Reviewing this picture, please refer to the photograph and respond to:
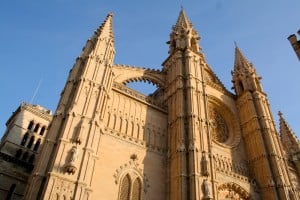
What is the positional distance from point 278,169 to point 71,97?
50.4 ft

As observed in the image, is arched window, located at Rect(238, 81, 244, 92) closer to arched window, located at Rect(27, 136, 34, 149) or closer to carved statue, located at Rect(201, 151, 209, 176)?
carved statue, located at Rect(201, 151, 209, 176)

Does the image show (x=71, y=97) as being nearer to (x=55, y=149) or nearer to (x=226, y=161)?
(x=55, y=149)

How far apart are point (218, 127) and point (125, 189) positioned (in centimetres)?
1153

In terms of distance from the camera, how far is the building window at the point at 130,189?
47.8 ft

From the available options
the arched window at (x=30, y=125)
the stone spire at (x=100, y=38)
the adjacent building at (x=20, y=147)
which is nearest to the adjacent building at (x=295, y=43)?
the stone spire at (x=100, y=38)

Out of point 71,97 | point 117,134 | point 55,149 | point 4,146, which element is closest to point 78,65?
point 71,97

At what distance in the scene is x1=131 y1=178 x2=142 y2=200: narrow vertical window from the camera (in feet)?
48.6

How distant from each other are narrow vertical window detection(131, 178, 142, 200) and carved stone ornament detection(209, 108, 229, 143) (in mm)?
8578

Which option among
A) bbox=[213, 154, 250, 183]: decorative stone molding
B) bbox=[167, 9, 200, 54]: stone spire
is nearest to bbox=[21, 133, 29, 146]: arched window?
bbox=[167, 9, 200, 54]: stone spire

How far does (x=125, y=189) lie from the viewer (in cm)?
1479

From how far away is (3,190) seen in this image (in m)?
20.6

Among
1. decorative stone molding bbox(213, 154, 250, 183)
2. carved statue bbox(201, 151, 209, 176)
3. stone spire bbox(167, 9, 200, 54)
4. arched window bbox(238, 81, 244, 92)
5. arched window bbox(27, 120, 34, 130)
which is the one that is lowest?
carved statue bbox(201, 151, 209, 176)

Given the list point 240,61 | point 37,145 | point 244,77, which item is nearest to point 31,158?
point 37,145

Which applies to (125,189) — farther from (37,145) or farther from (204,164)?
(37,145)
